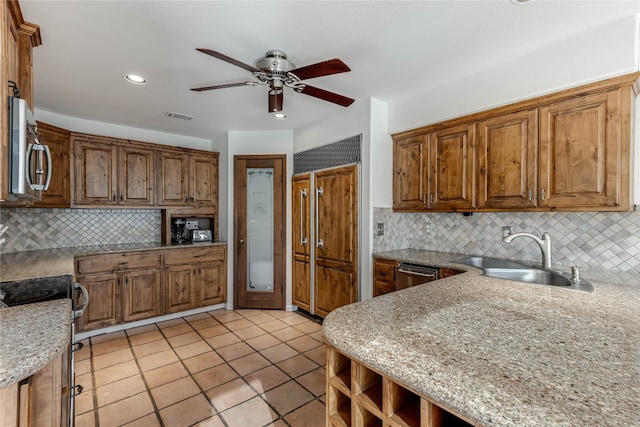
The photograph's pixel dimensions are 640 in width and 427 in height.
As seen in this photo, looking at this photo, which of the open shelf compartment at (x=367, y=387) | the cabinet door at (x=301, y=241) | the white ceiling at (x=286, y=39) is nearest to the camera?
the open shelf compartment at (x=367, y=387)

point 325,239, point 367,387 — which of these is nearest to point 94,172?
point 325,239

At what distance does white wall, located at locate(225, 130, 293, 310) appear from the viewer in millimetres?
4180

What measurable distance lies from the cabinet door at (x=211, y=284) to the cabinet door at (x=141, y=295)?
50cm

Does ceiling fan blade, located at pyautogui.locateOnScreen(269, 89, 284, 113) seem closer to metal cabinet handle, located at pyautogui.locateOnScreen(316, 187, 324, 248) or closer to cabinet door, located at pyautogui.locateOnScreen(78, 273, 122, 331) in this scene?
metal cabinet handle, located at pyautogui.locateOnScreen(316, 187, 324, 248)

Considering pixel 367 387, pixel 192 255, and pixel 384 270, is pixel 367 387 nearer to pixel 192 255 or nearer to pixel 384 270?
pixel 384 270

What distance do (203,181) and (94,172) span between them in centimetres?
126

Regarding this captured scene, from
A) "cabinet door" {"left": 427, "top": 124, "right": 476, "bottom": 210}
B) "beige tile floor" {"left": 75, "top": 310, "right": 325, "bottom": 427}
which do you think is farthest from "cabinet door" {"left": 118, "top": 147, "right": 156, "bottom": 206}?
"cabinet door" {"left": 427, "top": 124, "right": 476, "bottom": 210}

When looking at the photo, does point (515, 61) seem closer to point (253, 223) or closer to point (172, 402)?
point (253, 223)

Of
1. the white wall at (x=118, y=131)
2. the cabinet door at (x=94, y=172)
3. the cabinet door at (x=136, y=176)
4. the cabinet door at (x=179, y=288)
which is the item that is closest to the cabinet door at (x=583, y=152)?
the cabinet door at (x=179, y=288)

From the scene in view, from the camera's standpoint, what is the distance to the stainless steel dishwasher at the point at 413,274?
2.58 meters

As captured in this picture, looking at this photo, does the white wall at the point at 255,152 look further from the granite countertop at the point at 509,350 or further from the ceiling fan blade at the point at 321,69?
the granite countertop at the point at 509,350

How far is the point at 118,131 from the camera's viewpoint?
4.01 m

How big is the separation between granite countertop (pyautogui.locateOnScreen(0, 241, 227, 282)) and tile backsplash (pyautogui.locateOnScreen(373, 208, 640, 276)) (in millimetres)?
2615

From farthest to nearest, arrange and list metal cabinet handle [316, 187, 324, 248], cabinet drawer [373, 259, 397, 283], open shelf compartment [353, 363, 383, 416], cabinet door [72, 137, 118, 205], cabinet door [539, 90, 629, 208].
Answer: metal cabinet handle [316, 187, 324, 248], cabinet door [72, 137, 118, 205], cabinet drawer [373, 259, 397, 283], cabinet door [539, 90, 629, 208], open shelf compartment [353, 363, 383, 416]
